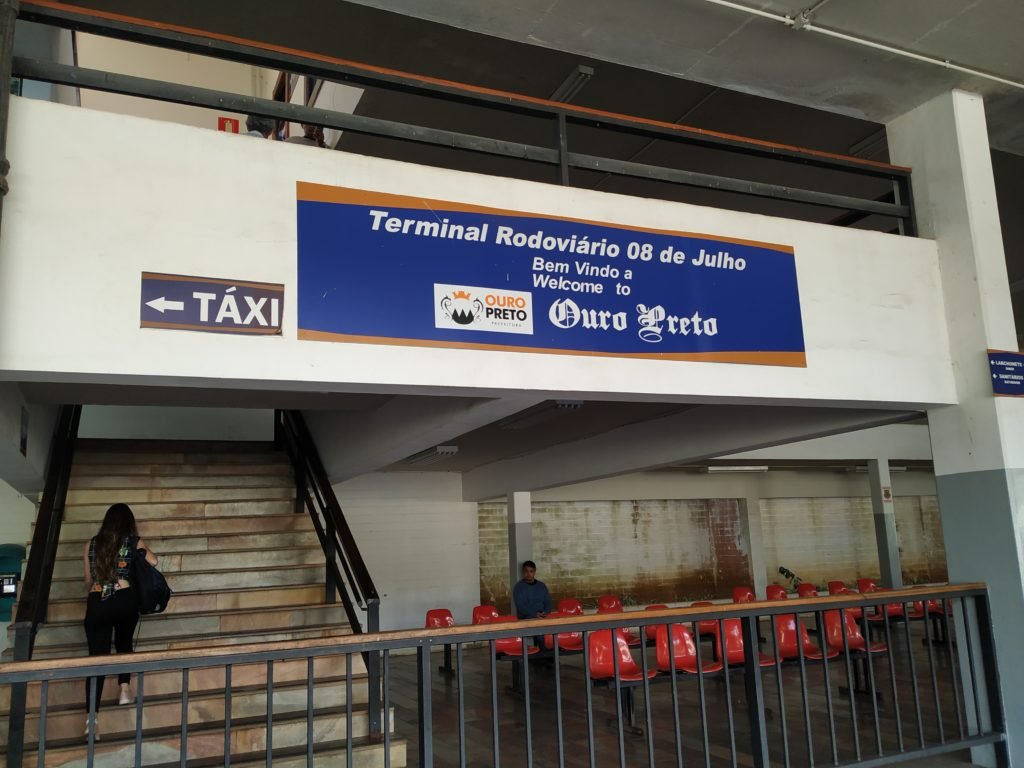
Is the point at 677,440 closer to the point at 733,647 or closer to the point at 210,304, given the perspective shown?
the point at 733,647

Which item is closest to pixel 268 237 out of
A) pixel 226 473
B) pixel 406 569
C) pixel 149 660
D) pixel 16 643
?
pixel 149 660

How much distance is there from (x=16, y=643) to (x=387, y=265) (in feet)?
8.16

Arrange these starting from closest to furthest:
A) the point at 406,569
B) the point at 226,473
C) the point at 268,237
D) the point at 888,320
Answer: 1. the point at 268,237
2. the point at 888,320
3. the point at 226,473
4. the point at 406,569

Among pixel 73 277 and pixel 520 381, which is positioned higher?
pixel 73 277

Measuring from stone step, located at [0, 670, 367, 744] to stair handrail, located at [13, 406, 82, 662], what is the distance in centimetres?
56

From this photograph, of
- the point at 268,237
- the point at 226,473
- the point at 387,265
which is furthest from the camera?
→ the point at 226,473

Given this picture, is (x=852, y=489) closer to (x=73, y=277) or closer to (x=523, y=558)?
(x=523, y=558)

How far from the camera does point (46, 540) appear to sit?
4.56m

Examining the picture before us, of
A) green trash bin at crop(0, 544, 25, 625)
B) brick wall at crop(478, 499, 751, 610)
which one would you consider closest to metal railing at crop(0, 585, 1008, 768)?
brick wall at crop(478, 499, 751, 610)

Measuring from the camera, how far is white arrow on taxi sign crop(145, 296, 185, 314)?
3.01 meters

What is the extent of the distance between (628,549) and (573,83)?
9.00 meters

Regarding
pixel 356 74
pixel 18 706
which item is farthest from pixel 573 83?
pixel 18 706

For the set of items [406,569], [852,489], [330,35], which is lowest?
[406,569]

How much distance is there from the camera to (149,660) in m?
2.72
